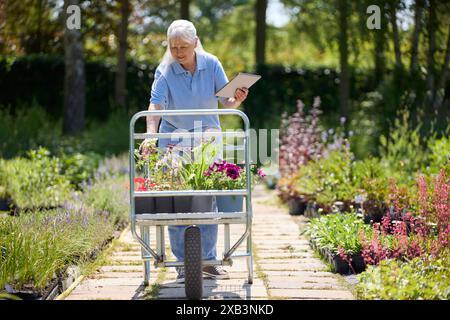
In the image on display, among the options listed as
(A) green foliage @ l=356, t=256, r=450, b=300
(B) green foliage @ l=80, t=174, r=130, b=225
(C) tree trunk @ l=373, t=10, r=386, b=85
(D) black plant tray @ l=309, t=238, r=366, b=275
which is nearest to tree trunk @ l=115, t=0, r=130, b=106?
(C) tree trunk @ l=373, t=10, r=386, b=85

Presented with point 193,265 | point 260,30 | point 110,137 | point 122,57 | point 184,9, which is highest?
point 184,9

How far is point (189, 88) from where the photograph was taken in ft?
16.4

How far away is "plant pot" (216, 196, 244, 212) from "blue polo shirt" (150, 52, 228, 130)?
536 millimetres

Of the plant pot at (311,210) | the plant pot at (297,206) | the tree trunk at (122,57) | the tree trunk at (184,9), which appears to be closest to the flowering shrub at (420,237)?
the plant pot at (311,210)

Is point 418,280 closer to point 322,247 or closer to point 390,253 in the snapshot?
point 390,253

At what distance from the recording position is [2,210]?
7184mm

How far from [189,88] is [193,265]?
1268mm

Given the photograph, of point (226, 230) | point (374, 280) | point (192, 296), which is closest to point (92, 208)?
point (226, 230)

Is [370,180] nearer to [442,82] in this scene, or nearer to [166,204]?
[166,204]

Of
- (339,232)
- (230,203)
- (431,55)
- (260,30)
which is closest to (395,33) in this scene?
(431,55)

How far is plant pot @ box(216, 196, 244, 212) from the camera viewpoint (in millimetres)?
4617

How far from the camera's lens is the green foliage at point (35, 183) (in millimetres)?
7188

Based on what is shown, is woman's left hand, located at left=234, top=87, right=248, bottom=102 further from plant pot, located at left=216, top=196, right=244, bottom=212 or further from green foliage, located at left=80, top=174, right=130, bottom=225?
green foliage, located at left=80, top=174, right=130, bottom=225

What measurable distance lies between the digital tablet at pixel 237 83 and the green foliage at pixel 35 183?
270 cm
